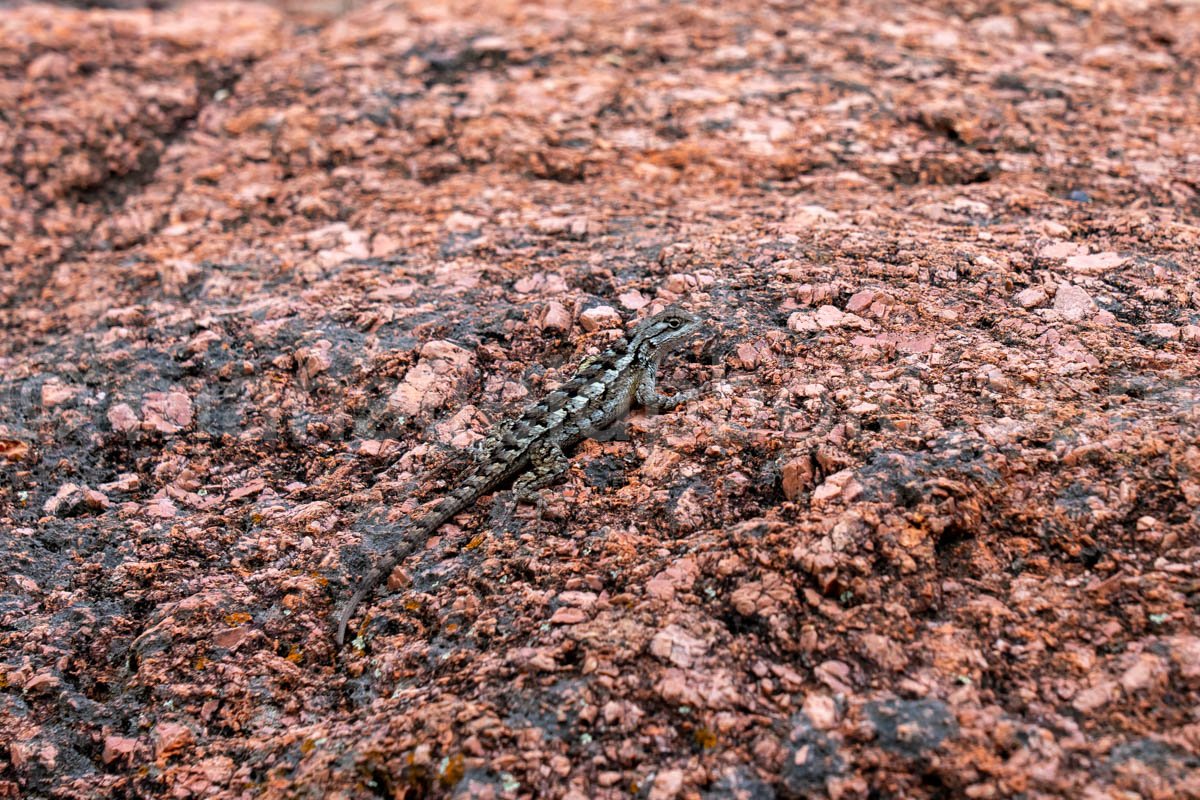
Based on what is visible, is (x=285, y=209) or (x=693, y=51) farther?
(x=693, y=51)

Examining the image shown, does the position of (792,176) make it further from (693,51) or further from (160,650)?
(160,650)

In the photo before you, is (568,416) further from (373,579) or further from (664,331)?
(373,579)

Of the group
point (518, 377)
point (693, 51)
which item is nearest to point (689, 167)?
point (693, 51)

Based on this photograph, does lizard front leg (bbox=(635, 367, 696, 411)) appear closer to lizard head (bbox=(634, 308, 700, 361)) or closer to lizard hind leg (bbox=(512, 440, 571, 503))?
lizard head (bbox=(634, 308, 700, 361))

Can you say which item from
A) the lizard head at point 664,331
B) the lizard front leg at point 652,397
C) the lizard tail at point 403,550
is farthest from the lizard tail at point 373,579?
the lizard head at point 664,331

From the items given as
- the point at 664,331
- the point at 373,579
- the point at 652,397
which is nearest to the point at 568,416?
the point at 652,397

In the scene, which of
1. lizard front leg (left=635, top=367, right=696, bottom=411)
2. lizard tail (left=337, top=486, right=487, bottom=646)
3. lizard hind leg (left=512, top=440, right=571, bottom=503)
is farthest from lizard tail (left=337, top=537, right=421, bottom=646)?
lizard front leg (left=635, top=367, right=696, bottom=411)
